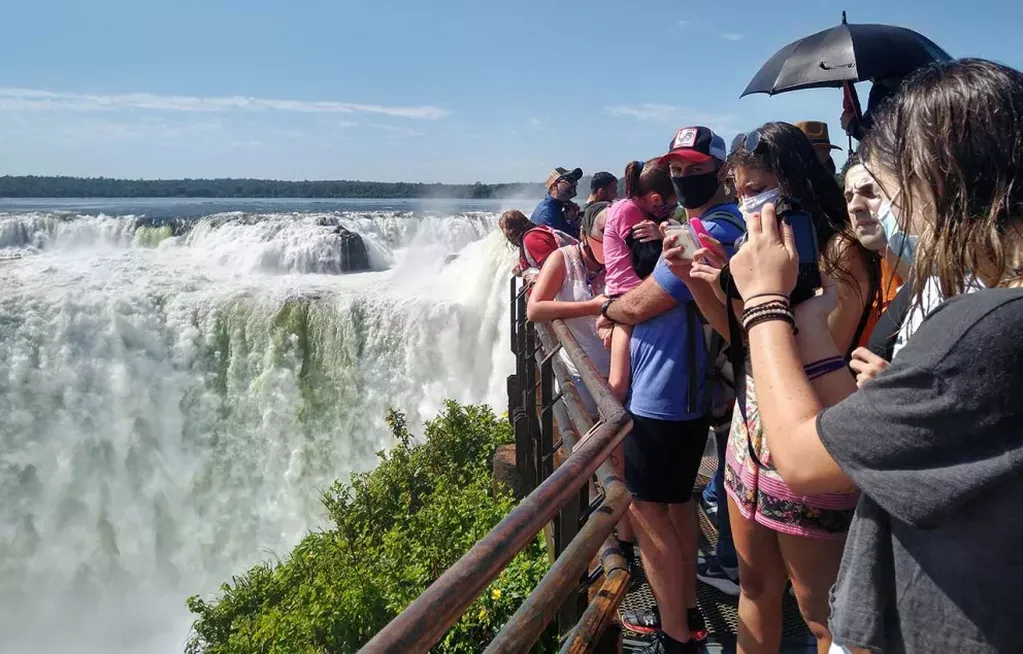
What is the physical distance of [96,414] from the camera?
1328 cm

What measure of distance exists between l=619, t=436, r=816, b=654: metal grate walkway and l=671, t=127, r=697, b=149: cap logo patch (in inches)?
68.3

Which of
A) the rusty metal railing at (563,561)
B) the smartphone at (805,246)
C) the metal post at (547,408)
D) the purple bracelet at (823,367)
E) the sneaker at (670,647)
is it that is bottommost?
the sneaker at (670,647)

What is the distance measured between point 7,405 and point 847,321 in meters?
15.3

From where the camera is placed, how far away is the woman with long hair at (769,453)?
5.87 feet

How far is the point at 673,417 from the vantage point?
2416 mm

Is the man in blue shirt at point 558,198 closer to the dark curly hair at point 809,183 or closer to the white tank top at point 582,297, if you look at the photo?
the white tank top at point 582,297

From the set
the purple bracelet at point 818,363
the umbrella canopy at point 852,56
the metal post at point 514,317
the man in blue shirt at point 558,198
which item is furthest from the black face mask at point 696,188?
the metal post at point 514,317

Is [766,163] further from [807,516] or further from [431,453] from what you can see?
[431,453]

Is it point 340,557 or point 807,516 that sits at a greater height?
point 807,516

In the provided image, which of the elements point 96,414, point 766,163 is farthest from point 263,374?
point 766,163

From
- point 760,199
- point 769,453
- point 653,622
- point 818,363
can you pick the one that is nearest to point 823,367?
point 818,363

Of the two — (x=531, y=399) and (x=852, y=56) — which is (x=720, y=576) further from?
(x=852, y=56)

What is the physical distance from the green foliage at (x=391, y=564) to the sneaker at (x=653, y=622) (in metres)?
0.54

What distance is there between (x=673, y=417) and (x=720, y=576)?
117 cm
